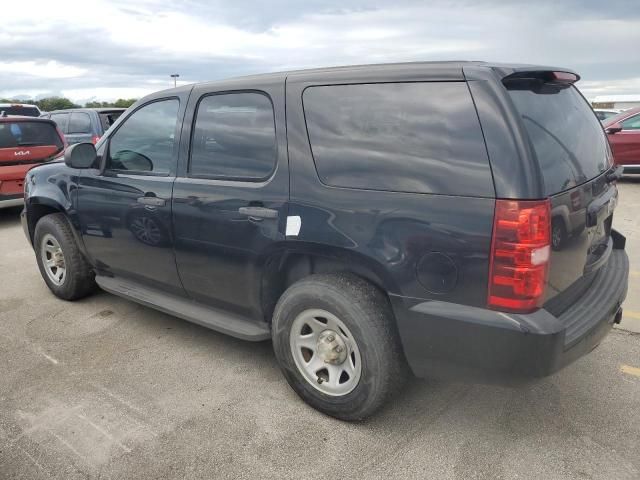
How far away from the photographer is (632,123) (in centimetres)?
1000

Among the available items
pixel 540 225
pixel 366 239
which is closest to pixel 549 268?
pixel 540 225

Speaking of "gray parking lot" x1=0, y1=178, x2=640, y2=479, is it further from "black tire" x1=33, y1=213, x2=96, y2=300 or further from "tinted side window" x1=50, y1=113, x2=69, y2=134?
"tinted side window" x1=50, y1=113, x2=69, y2=134

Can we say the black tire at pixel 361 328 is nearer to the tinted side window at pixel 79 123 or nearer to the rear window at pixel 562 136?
the rear window at pixel 562 136

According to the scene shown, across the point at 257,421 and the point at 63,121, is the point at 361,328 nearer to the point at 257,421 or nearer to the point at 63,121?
the point at 257,421

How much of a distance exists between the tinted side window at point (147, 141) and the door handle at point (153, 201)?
18cm

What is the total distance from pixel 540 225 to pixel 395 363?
36.3 inches

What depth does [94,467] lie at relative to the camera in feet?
7.79

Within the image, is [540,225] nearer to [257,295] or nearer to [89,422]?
[257,295]

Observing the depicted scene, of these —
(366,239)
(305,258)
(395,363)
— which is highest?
(366,239)

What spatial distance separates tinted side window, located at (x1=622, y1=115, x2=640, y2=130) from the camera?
996 cm

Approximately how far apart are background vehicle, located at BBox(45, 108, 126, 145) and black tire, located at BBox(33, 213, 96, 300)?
20.9ft

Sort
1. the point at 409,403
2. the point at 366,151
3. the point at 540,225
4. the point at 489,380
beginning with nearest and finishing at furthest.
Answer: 1. the point at 540,225
2. the point at 489,380
3. the point at 366,151
4. the point at 409,403

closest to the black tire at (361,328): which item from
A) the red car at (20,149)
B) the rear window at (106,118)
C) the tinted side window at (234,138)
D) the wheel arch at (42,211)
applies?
the tinted side window at (234,138)

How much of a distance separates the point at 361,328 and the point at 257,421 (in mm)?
812
